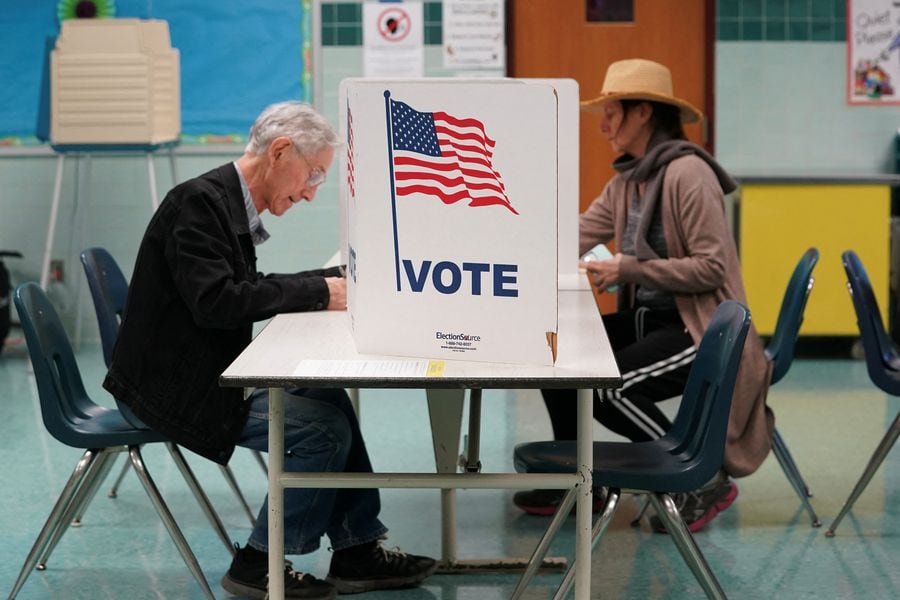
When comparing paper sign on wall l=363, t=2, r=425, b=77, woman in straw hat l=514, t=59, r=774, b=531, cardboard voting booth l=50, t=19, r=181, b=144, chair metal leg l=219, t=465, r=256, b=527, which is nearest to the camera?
woman in straw hat l=514, t=59, r=774, b=531

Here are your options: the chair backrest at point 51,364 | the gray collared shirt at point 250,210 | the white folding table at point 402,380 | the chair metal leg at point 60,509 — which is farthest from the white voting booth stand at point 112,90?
the white folding table at point 402,380

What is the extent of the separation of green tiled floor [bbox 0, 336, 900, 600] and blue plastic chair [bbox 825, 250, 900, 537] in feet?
0.46

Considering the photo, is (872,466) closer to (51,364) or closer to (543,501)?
(543,501)

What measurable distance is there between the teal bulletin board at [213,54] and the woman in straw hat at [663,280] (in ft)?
9.60

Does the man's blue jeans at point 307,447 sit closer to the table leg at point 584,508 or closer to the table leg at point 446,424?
the table leg at point 446,424

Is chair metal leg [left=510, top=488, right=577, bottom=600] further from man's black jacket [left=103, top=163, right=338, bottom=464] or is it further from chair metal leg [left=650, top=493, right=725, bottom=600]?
man's black jacket [left=103, top=163, right=338, bottom=464]

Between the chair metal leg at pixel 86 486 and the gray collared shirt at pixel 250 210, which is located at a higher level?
the gray collared shirt at pixel 250 210

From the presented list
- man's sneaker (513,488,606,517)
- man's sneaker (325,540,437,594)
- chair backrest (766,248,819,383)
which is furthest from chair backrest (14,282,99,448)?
chair backrest (766,248,819,383)

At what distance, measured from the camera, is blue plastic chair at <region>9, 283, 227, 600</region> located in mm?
2697

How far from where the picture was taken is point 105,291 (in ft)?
10.7

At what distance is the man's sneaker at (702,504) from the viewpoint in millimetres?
3326

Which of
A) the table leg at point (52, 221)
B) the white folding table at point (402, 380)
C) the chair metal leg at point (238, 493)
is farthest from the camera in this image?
the table leg at point (52, 221)

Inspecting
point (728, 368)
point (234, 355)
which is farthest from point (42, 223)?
point (728, 368)

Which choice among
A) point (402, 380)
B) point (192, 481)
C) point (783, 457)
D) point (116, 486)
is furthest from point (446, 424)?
point (116, 486)
